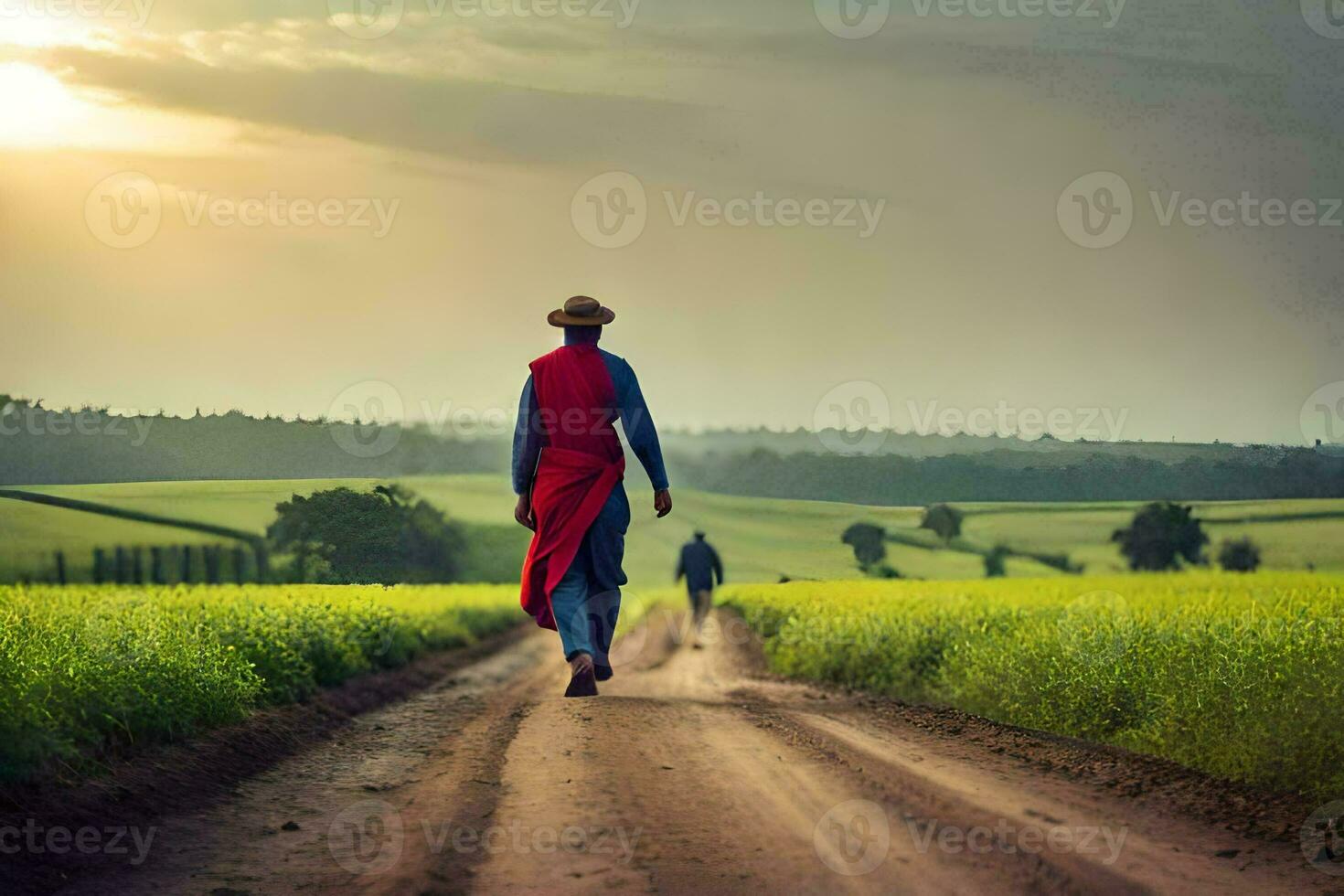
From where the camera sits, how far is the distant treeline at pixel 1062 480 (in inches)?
645

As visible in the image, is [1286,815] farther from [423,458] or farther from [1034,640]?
[423,458]

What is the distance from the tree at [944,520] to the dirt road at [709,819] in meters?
6.59

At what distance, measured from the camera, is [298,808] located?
28.8 feet

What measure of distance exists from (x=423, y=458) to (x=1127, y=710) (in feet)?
24.0

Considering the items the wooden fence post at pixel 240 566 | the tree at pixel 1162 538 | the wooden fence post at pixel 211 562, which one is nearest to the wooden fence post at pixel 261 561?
the wooden fence post at pixel 240 566

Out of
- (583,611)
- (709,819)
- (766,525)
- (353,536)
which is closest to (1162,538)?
(766,525)

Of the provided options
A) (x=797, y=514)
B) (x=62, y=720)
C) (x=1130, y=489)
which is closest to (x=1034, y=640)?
(x=1130, y=489)

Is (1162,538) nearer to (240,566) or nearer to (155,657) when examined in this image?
(240,566)

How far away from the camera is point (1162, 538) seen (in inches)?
912

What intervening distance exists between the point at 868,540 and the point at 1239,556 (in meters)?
11.7

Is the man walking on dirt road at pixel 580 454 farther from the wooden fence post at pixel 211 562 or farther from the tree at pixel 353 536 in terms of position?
the wooden fence post at pixel 211 562

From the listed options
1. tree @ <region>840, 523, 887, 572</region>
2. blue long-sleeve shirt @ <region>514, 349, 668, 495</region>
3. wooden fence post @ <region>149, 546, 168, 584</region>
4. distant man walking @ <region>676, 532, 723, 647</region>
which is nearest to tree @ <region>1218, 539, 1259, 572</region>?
tree @ <region>840, 523, 887, 572</region>

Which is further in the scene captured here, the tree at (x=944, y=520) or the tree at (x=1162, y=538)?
the tree at (x=1162, y=538)

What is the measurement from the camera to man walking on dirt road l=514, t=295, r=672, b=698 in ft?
24.7
